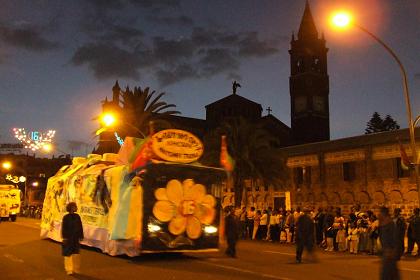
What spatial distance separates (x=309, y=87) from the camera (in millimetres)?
80500

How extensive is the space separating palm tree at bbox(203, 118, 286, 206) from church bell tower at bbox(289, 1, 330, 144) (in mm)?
43416

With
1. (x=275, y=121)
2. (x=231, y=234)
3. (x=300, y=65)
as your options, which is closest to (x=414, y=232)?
(x=231, y=234)

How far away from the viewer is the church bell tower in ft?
263

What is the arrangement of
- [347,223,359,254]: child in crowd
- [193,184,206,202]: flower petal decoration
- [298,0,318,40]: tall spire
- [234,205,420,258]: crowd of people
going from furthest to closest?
[298,0,318,40]: tall spire < [347,223,359,254]: child in crowd < [234,205,420,258]: crowd of people < [193,184,206,202]: flower petal decoration

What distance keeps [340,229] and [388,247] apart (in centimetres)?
1289

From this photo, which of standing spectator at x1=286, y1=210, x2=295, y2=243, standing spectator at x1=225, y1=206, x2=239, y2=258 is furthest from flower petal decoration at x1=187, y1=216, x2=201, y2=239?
standing spectator at x1=286, y1=210, x2=295, y2=243

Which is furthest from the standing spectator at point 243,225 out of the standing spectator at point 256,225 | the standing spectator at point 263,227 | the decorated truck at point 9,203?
the decorated truck at point 9,203

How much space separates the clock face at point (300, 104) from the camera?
268ft

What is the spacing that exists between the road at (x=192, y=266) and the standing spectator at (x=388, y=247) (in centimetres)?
364

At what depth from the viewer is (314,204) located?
39000mm

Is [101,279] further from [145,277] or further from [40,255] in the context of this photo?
[40,255]

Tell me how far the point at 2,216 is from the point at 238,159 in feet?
62.7

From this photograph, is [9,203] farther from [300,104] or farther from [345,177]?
[300,104]

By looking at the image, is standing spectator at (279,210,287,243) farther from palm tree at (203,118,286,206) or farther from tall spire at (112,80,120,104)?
tall spire at (112,80,120,104)
